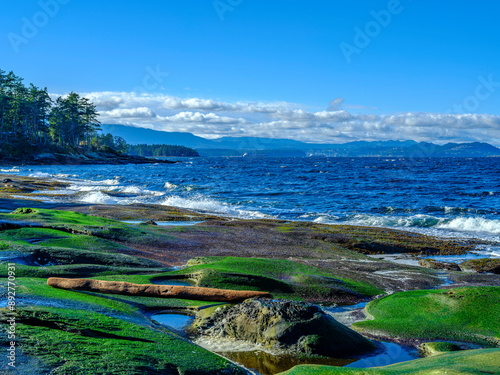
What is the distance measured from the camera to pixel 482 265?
60.0 feet

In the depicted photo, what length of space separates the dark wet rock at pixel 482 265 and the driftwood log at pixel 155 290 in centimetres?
1284

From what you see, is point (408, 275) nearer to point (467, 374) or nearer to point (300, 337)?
point (300, 337)

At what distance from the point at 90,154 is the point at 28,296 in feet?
454

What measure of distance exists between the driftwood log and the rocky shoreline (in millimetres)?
130

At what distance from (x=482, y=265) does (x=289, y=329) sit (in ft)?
47.6

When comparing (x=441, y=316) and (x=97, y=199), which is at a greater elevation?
(x=441, y=316)

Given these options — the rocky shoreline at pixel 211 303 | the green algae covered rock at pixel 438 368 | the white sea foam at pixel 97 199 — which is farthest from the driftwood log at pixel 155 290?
the white sea foam at pixel 97 199

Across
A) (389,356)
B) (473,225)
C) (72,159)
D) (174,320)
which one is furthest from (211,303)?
(72,159)

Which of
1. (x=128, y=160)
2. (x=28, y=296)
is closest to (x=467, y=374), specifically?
(x=28, y=296)

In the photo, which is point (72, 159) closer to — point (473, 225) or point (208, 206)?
point (208, 206)

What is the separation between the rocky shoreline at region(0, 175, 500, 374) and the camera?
595 centimetres

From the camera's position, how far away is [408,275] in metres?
15.4

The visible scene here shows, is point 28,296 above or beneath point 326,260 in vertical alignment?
above

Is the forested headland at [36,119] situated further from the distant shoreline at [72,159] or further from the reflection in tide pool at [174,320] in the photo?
the reflection in tide pool at [174,320]
